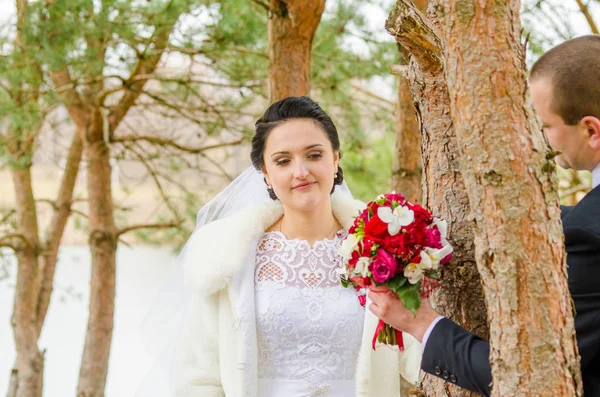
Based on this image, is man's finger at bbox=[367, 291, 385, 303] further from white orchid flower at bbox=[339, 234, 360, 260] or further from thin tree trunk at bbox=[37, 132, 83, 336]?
thin tree trunk at bbox=[37, 132, 83, 336]

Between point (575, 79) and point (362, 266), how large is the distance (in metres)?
0.73

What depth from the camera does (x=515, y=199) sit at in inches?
71.4

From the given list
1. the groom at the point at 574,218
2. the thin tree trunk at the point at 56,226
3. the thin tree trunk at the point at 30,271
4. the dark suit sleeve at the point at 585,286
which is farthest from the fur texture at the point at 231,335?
the thin tree trunk at the point at 56,226

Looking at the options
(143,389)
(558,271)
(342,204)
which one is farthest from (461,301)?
(143,389)

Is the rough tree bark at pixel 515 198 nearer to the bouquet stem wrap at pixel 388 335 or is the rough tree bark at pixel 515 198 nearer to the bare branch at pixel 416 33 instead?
the bare branch at pixel 416 33

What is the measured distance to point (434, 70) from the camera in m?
2.40

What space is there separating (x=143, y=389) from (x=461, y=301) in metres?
1.67

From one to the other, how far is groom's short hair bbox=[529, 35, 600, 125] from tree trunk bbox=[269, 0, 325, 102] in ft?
9.83

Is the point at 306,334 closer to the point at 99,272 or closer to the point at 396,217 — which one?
the point at 396,217

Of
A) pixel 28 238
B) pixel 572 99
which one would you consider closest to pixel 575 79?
pixel 572 99

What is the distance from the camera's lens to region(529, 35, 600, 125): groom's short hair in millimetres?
1905

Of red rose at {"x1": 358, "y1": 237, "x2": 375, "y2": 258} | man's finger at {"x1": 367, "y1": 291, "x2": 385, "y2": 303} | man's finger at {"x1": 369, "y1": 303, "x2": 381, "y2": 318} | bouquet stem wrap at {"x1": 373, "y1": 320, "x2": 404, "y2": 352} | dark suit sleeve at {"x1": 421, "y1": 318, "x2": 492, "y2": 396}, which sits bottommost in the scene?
dark suit sleeve at {"x1": 421, "y1": 318, "x2": 492, "y2": 396}

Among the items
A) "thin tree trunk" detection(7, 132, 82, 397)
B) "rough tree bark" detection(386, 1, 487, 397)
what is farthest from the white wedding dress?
"thin tree trunk" detection(7, 132, 82, 397)

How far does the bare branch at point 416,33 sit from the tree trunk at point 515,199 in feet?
1.32
